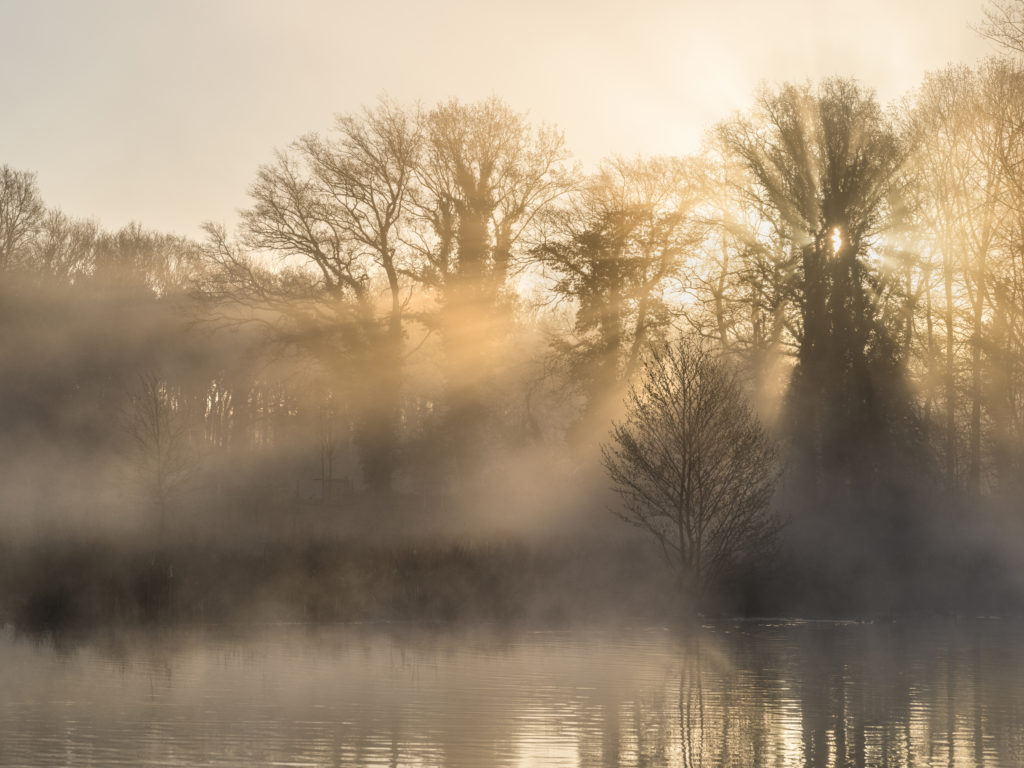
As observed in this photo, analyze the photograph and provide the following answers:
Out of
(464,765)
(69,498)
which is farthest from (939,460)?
(464,765)

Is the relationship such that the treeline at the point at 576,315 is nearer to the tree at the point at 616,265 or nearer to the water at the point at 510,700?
the tree at the point at 616,265

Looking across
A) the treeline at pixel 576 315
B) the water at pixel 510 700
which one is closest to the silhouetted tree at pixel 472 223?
the treeline at pixel 576 315

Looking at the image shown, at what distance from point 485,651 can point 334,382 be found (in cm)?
2270

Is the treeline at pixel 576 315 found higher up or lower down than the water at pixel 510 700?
higher up

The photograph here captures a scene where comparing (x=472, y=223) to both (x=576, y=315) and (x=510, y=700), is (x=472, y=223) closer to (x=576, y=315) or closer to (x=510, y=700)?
(x=576, y=315)

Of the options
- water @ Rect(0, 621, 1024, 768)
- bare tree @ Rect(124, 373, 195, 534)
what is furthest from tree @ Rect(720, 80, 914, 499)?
bare tree @ Rect(124, 373, 195, 534)

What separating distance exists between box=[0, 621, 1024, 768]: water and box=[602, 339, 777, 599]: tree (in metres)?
5.28

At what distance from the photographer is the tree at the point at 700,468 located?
125 feet

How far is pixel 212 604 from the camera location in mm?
36375

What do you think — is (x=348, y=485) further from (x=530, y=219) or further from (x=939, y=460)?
(x=939, y=460)

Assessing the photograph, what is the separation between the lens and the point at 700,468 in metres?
38.3

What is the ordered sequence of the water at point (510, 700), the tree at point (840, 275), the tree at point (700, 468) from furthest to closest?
the tree at point (840, 275), the tree at point (700, 468), the water at point (510, 700)

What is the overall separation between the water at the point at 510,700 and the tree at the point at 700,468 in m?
5.28

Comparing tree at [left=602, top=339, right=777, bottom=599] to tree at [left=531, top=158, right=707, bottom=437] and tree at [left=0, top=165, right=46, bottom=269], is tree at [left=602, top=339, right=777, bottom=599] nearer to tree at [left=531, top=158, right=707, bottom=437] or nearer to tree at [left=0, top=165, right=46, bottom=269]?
tree at [left=531, top=158, right=707, bottom=437]
